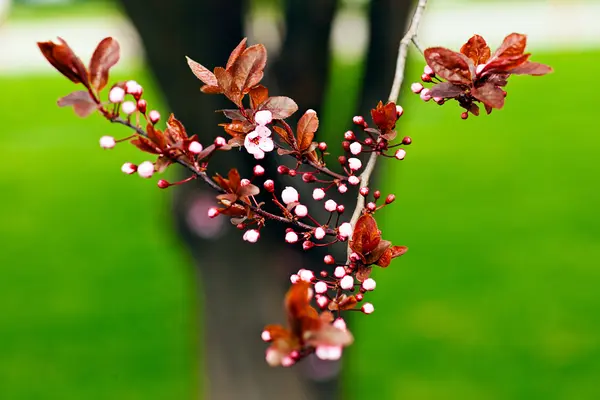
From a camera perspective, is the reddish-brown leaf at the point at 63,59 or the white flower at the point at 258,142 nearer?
the reddish-brown leaf at the point at 63,59

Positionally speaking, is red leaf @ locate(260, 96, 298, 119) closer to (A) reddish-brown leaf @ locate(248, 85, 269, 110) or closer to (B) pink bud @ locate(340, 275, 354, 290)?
(A) reddish-brown leaf @ locate(248, 85, 269, 110)

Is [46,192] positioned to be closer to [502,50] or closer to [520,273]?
[520,273]

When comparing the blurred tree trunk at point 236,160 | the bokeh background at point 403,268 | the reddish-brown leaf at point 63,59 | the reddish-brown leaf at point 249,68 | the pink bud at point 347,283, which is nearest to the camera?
the reddish-brown leaf at point 63,59

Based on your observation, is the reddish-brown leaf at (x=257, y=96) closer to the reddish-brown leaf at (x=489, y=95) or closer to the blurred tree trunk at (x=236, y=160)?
the reddish-brown leaf at (x=489, y=95)

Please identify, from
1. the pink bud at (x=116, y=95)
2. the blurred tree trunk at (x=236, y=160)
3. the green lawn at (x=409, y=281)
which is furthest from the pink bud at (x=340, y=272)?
the green lawn at (x=409, y=281)

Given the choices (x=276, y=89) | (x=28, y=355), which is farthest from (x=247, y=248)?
(x=28, y=355)

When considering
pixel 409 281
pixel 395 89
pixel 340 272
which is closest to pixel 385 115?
pixel 395 89
